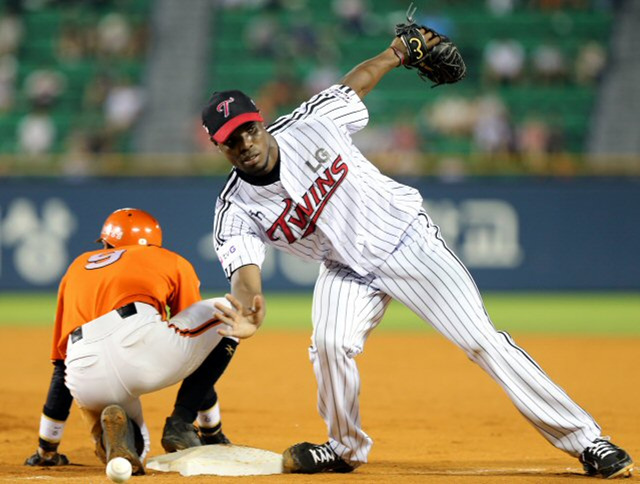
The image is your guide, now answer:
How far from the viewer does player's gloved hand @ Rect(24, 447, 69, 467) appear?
217 inches

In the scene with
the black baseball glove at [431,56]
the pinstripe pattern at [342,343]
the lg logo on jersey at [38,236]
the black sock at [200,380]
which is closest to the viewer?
the pinstripe pattern at [342,343]

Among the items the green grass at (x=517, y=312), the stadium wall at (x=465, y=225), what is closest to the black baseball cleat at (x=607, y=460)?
the green grass at (x=517, y=312)

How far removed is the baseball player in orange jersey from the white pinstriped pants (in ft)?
1.78

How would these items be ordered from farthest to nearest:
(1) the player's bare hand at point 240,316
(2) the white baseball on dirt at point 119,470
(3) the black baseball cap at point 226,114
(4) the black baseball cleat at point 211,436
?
(4) the black baseball cleat at point 211,436, (3) the black baseball cap at point 226,114, (1) the player's bare hand at point 240,316, (2) the white baseball on dirt at point 119,470

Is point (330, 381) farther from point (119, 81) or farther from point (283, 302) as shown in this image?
point (119, 81)

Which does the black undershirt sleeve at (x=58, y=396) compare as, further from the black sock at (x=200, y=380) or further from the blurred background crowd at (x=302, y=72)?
the blurred background crowd at (x=302, y=72)

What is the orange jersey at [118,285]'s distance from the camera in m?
5.18

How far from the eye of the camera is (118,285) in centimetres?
518

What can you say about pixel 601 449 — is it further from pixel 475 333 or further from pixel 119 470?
pixel 119 470

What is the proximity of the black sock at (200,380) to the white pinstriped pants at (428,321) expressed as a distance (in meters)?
0.61

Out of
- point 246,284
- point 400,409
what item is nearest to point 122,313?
point 246,284

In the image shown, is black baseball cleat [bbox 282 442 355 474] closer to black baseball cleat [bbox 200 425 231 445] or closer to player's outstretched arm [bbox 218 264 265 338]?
black baseball cleat [bbox 200 425 231 445]

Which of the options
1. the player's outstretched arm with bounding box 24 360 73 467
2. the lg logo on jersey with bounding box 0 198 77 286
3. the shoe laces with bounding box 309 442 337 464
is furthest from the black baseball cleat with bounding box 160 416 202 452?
the lg logo on jersey with bounding box 0 198 77 286

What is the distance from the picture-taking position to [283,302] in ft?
49.3
